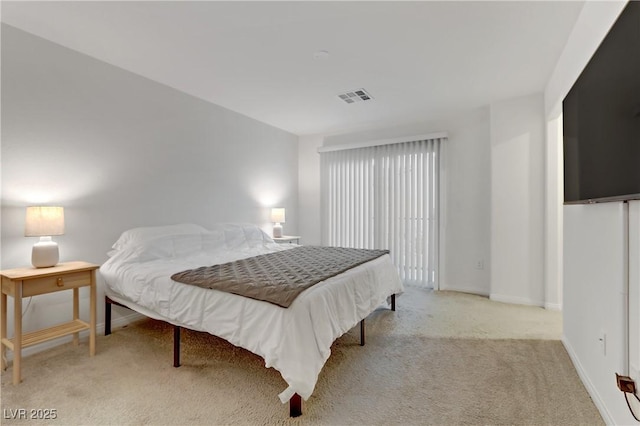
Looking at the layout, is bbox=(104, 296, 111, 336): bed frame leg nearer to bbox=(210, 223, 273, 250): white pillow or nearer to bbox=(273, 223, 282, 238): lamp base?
bbox=(210, 223, 273, 250): white pillow

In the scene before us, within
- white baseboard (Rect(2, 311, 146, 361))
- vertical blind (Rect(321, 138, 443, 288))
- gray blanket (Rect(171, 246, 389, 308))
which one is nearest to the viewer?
gray blanket (Rect(171, 246, 389, 308))

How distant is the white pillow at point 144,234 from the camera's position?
2.81m

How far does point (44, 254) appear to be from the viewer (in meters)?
2.21

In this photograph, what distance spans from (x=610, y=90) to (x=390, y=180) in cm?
333

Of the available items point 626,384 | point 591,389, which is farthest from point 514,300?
point 626,384

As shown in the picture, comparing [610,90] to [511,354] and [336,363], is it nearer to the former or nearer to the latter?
[511,354]

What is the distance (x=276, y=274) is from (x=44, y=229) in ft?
5.71

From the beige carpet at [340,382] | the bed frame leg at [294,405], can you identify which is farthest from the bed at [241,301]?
the beige carpet at [340,382]

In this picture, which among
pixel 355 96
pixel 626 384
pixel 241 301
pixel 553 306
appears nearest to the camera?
pixel 626 384

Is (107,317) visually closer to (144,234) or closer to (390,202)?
(144,234)

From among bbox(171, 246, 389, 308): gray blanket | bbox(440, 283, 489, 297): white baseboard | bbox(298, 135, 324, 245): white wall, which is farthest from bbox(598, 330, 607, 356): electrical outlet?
bbox(298, 135, 324, 245): white wall

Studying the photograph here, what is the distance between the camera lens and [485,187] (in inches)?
156

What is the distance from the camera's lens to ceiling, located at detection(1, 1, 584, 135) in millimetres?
2055

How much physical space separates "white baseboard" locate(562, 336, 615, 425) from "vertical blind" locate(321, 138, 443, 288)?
6.70ft
